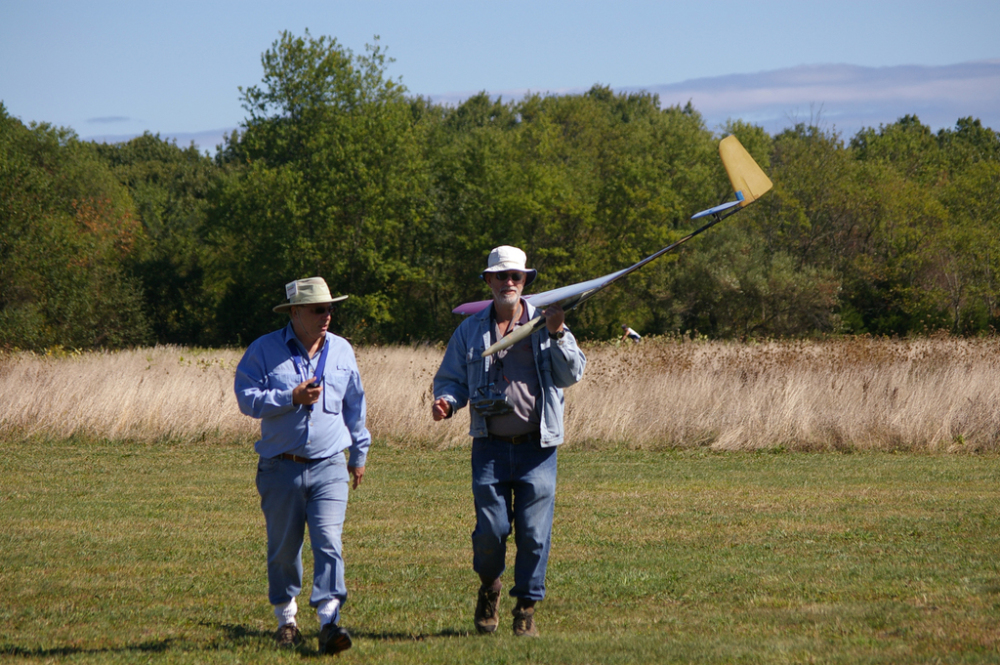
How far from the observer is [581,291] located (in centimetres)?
560

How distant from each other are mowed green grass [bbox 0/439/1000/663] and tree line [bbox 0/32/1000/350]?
101 feet

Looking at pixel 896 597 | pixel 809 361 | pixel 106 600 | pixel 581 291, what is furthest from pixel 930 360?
pixel 106 600

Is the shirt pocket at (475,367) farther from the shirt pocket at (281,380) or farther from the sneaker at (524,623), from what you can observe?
the sneaker at (524,623)

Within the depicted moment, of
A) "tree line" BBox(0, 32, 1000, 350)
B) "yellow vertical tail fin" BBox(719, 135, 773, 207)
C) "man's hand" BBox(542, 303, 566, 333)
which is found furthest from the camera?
"tree line" BBox(0, 32, 1000, 350)

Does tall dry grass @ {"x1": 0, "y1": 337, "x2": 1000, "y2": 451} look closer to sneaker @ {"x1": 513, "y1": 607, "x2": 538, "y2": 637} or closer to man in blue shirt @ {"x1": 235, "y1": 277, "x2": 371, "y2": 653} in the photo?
sneaker @ {"x1": 513, "y1": 607, "x2": 538, "y2": 637}

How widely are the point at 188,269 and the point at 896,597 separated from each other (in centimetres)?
4508

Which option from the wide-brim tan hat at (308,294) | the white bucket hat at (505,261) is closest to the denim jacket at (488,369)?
the white bucket hat at (505,261)

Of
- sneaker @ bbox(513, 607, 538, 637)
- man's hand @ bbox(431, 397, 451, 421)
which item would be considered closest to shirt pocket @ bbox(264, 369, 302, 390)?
man's hand @ bbox(431, 397, 451, 421)

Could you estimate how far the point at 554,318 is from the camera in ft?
17.1

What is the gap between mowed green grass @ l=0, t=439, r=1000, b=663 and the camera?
5.29 metres

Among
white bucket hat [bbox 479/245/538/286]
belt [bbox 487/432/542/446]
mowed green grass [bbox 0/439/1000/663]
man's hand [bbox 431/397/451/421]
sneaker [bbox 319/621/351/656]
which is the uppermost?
white bucket hat [bbox 479/245/538/286]

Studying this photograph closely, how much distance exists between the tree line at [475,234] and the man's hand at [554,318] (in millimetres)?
37175

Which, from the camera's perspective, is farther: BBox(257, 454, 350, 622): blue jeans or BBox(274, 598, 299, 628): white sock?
BBox(274, 598, 299, 628): white sock

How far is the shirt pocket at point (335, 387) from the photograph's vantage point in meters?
5.29
